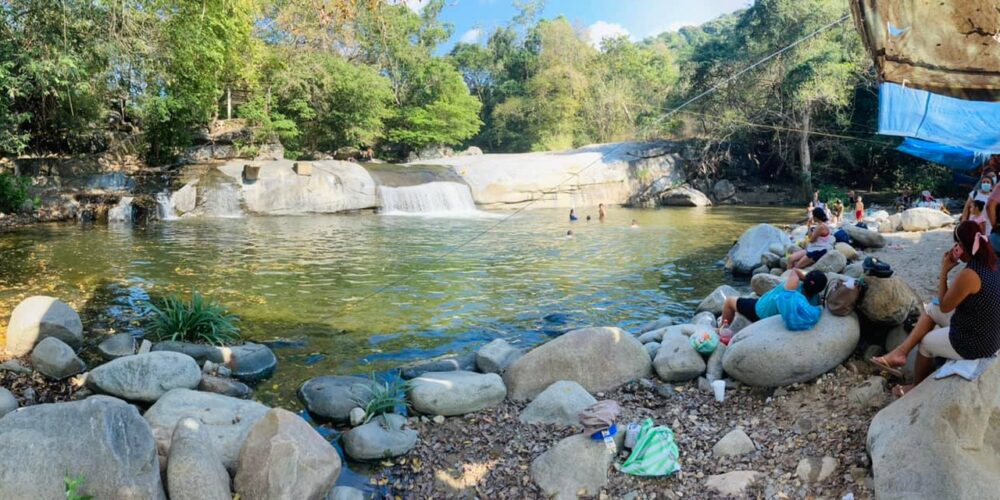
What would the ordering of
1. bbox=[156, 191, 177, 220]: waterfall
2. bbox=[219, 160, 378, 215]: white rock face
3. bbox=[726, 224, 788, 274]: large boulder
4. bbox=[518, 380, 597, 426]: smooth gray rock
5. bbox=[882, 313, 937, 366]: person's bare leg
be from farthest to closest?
bbox=[219, 160, 378, 215]: white rock face < bbox=[156, 191, 177, 220]: waterfall < bbox=[726, 224, 788, 274]: large boulder < bbox=[518, 380, 597, 426]: smooth gray rock < bbox=[882, 313, 937, 366]: person's bare leg

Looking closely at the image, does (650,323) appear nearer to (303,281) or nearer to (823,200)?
(303,281)

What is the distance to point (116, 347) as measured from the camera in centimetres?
625

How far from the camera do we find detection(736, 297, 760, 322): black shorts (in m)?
6.16

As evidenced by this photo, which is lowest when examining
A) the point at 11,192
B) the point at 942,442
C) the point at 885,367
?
the point at 942,442

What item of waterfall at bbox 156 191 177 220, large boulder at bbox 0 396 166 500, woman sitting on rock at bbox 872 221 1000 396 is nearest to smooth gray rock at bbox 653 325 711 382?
woman sitting on rock at bbox 872 221 1000 396

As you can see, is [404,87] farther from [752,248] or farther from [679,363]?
[679,363]

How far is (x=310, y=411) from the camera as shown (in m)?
5.19

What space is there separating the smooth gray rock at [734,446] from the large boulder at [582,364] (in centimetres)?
136

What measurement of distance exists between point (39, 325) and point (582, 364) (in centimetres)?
518

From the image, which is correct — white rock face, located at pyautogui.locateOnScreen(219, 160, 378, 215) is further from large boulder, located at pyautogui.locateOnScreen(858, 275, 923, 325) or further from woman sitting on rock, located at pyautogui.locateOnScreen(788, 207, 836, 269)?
large boulder, located at pyautogui.locateOnScreen(858, 275, 923, 325)

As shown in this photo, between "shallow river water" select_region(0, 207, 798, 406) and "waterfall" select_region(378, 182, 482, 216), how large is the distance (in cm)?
476

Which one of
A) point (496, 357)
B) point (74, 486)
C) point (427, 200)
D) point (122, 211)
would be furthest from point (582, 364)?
point (427, 200)

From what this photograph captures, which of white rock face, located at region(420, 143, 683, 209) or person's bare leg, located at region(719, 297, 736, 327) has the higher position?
white rock face, located at region(420, 143, 683, 209)

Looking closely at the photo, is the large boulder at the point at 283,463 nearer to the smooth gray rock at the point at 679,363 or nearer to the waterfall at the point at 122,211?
the smooth gray rock at the point at 679,363
